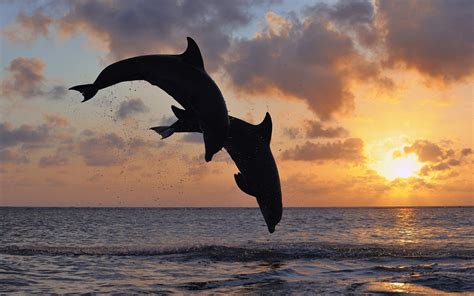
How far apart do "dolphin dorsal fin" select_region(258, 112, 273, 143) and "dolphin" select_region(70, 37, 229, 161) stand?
7.29 feet

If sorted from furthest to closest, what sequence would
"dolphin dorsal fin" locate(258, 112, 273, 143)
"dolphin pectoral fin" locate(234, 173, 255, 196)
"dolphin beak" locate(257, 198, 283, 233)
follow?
"dolphin beak" locate(257, 198, 283, 233) → "dolphin dorsal fin" locate(258, 112, 273, 143) → "dolphin pectoral fin" locate(234, 173, 255, 196)

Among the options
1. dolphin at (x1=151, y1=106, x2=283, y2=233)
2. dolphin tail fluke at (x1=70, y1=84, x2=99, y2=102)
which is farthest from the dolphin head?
dolphin tail fluke at (x1=70, y1=84, x2=99, y2=102)

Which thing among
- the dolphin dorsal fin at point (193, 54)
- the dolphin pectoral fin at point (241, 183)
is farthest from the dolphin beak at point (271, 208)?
the dolphin dorsal fin at point (193, 54)

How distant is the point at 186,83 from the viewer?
30.3 feet

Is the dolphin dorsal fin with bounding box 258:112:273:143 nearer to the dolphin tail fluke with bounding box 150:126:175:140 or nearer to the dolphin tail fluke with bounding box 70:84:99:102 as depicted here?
the dolphin tail fluke with bounding box 150:126:175:140

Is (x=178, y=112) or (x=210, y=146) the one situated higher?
(x=178, y=112)

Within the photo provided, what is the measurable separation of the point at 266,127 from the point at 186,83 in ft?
8.33

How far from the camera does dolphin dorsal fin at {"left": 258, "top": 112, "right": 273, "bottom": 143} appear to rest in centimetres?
1120

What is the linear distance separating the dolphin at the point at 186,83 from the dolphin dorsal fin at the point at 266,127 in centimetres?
222

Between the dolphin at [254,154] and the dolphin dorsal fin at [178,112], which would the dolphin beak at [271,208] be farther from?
the dolphin dorsal fin at [178,112]

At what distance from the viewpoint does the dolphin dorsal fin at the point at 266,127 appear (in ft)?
36.7

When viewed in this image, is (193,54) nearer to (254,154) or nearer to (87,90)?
(87,90)

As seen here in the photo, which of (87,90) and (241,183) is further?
(241,183)

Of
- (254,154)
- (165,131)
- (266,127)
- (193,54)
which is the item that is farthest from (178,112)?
(266,127)
